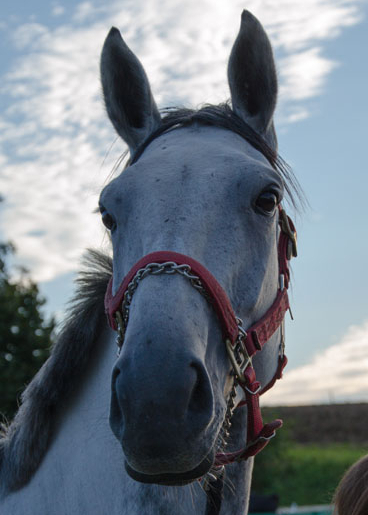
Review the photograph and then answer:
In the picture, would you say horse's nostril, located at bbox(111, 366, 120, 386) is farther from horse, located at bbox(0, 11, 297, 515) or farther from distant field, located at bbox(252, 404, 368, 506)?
distant field, located at bbox(252, 404, 368, 506)

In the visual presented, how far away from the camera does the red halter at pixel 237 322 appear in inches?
98.7

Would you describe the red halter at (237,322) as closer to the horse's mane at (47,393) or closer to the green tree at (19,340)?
the horse's mane at (47,393)

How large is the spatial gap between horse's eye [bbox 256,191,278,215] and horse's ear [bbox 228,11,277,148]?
67 centimetres

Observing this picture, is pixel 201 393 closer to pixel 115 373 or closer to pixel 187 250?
pixel 115 373

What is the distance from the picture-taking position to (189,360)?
220 centimetres

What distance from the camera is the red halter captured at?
251 centimetres

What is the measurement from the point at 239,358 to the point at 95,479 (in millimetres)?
956

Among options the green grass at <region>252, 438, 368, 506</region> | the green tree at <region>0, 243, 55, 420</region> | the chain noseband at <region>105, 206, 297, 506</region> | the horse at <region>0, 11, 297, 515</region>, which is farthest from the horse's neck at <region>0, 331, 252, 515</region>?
the green grass at <region>252, 438, 368, 506</region>

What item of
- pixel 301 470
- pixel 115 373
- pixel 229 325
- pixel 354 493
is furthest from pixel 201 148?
pixel 301 470

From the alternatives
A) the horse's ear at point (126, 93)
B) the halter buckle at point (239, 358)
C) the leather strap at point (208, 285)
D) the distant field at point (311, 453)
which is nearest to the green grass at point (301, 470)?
the distant field at point (311, 453)

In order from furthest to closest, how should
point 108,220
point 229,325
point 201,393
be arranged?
point 108,220 → point 229,325 → point 201,393

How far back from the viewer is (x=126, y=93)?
12.0ft

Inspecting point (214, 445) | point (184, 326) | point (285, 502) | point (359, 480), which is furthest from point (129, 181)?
point (285, 502)

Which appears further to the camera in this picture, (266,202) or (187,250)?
(266,202)
